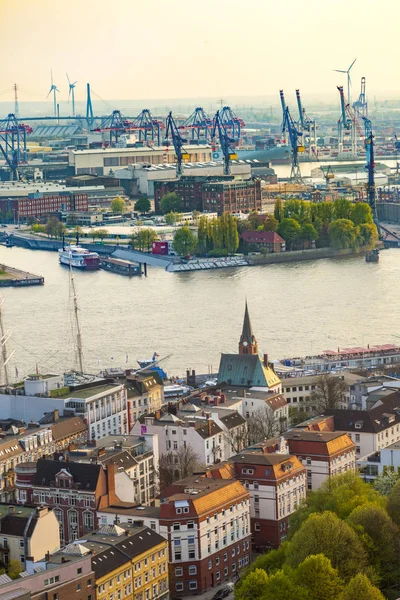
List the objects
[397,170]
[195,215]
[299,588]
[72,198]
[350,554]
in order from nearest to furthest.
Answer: [299,588]
[350,554]
[195,215]
[72,198]
[397,170]

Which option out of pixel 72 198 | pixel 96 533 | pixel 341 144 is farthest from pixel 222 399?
pixel 341 144

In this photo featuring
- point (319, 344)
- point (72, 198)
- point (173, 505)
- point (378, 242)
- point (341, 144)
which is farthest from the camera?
point (341, 144)

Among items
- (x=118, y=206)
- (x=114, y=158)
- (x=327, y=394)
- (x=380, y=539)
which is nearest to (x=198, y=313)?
(x=327, y=394)

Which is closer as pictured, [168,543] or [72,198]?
[168,543]

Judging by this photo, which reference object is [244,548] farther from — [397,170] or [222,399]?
[397,170]

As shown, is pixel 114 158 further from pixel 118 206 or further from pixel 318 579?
pixel 318 579

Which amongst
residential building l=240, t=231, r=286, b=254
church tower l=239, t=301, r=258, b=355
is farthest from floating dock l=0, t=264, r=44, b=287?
church tower l=239, t=301, r=258, b=355

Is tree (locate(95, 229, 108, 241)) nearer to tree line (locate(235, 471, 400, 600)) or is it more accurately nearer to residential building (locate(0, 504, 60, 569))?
tree line (locate(235, 471, 400, 600))

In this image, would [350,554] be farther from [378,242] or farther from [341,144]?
[341,144]
